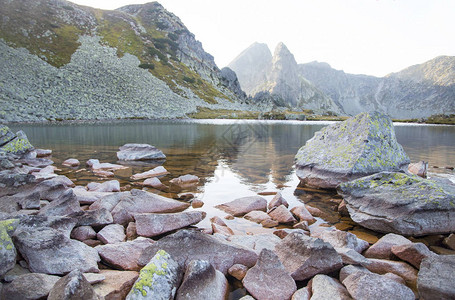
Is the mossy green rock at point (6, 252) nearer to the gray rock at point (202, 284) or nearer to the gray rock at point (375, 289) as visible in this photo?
the gray rock at point (202, 284)

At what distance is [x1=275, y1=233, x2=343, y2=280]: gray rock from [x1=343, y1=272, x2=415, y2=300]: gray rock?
589 millimetres

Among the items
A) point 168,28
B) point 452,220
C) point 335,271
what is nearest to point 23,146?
point 335,271

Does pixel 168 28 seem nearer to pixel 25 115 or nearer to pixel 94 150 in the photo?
pixel 25 115

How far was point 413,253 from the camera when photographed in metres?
5.45

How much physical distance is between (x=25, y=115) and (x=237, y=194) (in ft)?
198

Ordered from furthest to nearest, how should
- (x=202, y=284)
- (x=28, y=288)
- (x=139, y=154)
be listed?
(x=139, y=154)
(x=202, y=284)
(x=28, y=288)

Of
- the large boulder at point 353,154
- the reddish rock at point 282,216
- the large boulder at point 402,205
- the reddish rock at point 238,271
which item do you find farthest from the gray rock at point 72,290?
the large boulder at point 353,154

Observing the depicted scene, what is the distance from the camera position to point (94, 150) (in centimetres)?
2309

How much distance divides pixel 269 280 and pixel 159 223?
11.1 feet

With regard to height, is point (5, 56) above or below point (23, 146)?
above

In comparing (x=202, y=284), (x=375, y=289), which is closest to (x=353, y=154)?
(x=375, y=289)

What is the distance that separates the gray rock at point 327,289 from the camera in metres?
4.32

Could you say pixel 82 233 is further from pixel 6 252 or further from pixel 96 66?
pixel 96 66

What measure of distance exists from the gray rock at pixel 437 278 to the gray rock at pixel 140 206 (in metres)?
7.21
